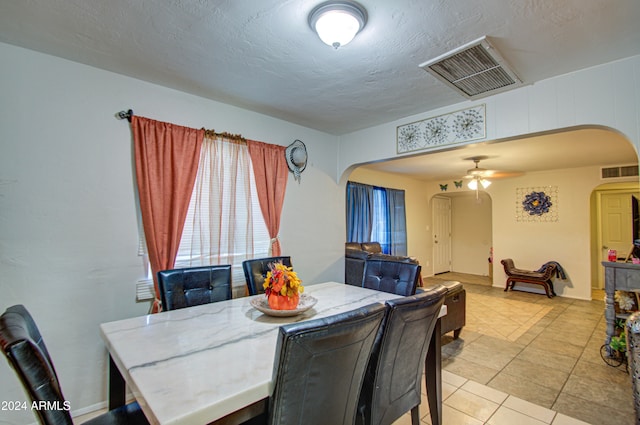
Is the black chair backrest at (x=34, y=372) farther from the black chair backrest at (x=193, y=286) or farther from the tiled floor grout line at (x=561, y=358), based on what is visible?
the tiled floor grout line at (x=561, y=358)

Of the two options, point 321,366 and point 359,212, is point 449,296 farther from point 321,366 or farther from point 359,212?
point 359,212

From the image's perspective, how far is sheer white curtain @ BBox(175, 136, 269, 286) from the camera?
2695 mm

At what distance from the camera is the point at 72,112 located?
2.14 m

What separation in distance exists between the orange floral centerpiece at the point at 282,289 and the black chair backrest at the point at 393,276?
100 cm

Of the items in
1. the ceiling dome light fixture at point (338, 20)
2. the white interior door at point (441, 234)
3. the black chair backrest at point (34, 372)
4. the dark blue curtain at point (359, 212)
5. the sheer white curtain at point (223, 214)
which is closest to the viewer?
the black chair backrest at point (34, 372)

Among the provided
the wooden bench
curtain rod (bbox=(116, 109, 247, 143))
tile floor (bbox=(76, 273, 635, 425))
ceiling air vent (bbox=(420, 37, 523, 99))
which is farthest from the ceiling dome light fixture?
the wooden bench

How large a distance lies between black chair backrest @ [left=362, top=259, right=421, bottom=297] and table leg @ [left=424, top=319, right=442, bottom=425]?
1.51 feet

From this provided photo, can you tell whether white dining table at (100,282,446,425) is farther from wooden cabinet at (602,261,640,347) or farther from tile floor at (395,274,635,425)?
wooden cabinet at (602,261,640,347)

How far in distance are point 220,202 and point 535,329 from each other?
14.0 ft

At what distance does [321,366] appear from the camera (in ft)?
3.54

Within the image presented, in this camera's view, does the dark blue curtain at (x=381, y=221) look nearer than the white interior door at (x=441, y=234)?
Yes

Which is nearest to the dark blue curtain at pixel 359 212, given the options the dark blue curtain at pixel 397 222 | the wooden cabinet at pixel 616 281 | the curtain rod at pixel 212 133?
the dark blue curtain at pixel 397 222

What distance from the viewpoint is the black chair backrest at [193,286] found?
2.02 meters

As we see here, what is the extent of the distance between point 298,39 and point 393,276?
1.88 meters
